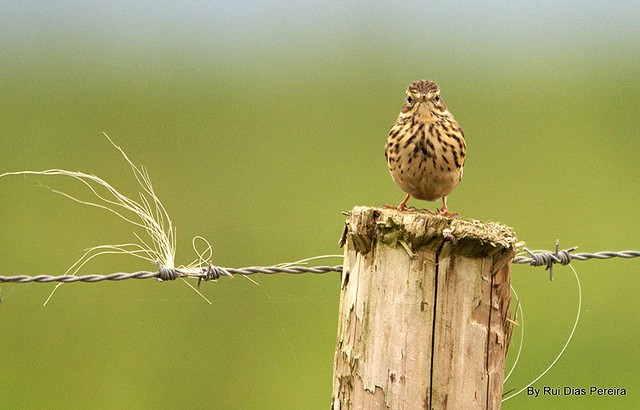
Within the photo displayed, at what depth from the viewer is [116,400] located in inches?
397

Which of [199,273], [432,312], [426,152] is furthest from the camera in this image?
[426,152]

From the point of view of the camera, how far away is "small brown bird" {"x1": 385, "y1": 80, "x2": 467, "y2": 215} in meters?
5.52

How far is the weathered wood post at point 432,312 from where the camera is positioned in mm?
3836

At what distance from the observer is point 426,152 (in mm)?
5512

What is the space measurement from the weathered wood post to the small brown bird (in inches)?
60.7

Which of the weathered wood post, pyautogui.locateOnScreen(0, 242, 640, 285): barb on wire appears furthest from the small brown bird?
the weathered wood post

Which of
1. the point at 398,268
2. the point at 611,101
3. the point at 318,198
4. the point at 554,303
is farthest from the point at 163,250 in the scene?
the point at 611,101

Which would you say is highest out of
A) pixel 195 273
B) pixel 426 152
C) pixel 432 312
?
pixel 426 152

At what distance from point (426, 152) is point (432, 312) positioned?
1810mm

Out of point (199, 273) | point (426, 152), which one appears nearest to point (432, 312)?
point (199, 273)

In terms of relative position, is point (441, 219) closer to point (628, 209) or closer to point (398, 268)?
point (398, 268)

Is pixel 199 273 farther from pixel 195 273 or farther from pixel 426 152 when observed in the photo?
pixel 426 152

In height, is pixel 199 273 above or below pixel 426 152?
below

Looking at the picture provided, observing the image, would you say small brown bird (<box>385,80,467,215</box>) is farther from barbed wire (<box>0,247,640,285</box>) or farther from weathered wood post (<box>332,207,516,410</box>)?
weathered wood post (<box>332,207,516,410</box>)
